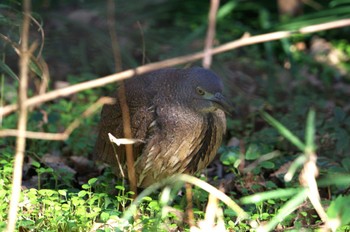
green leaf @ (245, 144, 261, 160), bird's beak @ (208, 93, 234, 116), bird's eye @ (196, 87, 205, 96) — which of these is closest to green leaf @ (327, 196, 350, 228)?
bird's beak @ (208, 93, 234, 116)

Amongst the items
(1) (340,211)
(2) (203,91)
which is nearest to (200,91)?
(2) (203,91)

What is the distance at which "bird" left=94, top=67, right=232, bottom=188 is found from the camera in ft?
14.8

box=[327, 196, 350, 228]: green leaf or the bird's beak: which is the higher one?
the bird's beak

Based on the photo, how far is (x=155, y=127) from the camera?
4.56 m

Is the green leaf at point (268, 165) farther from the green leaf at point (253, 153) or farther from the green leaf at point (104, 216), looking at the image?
the green leaf at point (104, 216)

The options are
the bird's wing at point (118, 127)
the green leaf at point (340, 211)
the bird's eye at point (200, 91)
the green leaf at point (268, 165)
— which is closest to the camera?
the green leaf at point (340, 211)

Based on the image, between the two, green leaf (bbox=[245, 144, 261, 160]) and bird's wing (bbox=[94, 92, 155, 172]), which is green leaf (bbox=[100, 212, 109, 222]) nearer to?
bird's wing (bbox=[94, 92, 155, 172])

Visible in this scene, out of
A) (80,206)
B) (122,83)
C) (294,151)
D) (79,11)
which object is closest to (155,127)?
(122,83)

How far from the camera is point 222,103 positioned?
4.39 meters

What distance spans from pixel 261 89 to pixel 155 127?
2.92m

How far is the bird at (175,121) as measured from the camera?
14.8 feet

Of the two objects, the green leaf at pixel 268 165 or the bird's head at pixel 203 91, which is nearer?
the bird's head at pixel 203 91

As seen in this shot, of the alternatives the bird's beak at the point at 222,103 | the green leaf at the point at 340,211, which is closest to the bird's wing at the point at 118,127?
the bird's beak at the point at 222,103

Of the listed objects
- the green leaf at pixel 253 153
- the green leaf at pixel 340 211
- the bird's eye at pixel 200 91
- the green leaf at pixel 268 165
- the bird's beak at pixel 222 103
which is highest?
the bird's eye at pixel 200 91
